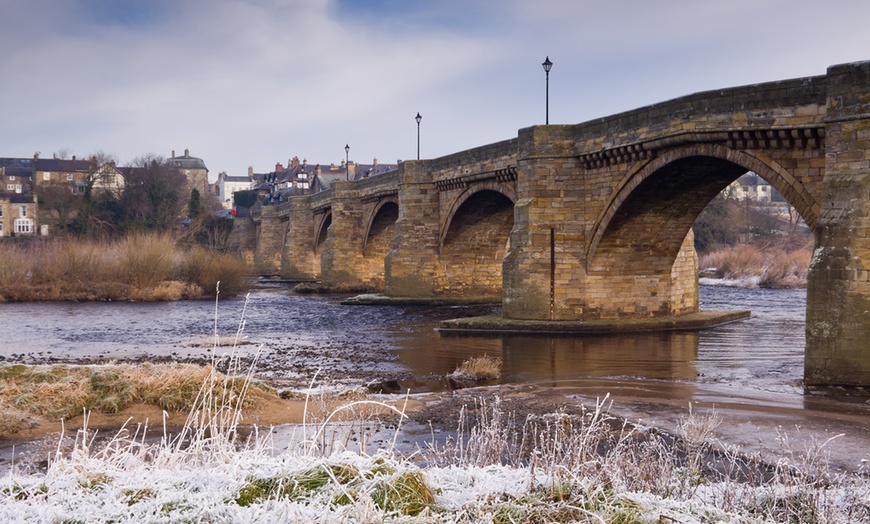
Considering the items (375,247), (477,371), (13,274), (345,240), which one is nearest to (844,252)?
(477,371)

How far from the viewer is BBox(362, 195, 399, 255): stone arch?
42647 millimetres

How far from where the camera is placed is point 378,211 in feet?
148

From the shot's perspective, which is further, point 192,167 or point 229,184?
point 229,184

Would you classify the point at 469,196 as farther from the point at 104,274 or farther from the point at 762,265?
the point at 762,265

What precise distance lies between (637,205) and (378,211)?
2357 centimetres

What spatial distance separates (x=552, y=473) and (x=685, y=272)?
884 inches

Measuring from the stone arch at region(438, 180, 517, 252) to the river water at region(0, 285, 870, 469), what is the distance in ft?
12.2

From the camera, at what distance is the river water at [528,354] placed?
471 inches

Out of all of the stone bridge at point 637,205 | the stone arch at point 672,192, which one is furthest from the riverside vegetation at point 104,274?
the stone arch at point 672,192

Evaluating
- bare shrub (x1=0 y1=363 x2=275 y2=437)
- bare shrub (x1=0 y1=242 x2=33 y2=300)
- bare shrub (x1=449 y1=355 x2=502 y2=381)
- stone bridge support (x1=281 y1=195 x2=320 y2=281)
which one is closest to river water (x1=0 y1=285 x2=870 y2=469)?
bare shrub (x1=449 y1=355 x2=502 y2=381)

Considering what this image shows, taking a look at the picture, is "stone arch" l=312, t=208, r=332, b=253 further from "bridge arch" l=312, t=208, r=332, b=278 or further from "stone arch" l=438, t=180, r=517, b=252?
"stone arch" l=438, t=180, r=517, b=252

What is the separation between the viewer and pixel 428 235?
36.1m

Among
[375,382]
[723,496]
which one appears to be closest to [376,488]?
[723,496]

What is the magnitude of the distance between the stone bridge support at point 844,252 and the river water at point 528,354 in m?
0.89
